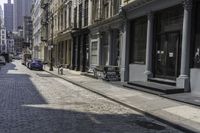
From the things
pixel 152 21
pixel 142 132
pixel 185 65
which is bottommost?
pixel 142 132

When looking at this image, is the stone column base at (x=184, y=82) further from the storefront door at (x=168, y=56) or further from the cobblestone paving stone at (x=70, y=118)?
the cobblestone paving stone at (x=70, y=118)

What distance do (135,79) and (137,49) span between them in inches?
77.4

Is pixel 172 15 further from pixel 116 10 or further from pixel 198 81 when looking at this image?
pixel 116 10

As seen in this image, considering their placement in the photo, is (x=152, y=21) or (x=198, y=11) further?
(x=152, y=21)

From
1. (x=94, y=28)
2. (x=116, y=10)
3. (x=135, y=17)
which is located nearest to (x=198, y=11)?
(x=135, y=17)

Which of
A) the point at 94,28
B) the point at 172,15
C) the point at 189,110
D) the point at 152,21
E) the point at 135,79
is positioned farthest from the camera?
the point at 94,28

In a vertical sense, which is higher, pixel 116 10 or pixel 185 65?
pixel 116 10

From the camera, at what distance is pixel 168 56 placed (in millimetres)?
20359

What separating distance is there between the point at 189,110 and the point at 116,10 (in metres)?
15.8

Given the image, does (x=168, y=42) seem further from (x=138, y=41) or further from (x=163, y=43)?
(x=138, y=41)

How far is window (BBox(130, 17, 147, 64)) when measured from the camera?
23.6m

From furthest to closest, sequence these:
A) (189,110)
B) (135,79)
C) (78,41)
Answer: (78,41) → (135,79) → (189,110)

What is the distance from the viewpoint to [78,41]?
42250mm

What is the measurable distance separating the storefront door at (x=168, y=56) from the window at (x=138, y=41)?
6.84 feet
